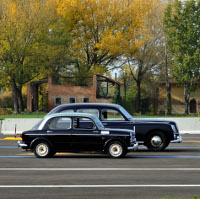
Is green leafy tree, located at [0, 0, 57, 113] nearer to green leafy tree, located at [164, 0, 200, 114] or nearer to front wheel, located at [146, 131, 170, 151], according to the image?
green leafy tree, located at [164, 0, 200, 114]

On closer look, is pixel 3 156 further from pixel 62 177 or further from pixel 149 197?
pixel 149 197

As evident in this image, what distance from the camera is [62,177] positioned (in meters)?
12.3

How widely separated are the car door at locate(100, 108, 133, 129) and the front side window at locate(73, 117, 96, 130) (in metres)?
2.16

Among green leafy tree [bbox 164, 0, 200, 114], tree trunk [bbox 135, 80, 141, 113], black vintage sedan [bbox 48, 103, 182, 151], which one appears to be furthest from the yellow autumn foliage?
black vintage sedan [bbox 48, 103, 182, 151]

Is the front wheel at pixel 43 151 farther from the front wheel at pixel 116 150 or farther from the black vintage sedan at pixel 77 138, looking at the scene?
the front wheel at pixel 116 150

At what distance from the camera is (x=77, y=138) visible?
17.2 meters

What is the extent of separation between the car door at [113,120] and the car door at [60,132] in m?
2.56

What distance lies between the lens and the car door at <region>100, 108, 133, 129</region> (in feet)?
64.6

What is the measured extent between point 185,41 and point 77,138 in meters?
60.7

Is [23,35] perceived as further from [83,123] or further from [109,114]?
[83,123]

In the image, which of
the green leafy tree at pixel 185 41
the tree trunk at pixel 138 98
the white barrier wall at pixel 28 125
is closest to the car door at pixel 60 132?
the white barrier wall at pixel 28 125

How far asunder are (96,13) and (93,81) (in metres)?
10.3

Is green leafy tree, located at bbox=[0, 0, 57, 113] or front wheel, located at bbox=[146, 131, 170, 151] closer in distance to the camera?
front wheel, located at bbox=[146, 131, 170, 151]

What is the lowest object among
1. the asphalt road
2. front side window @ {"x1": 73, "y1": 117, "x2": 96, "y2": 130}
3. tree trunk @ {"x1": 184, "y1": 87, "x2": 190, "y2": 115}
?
the asphalt road
